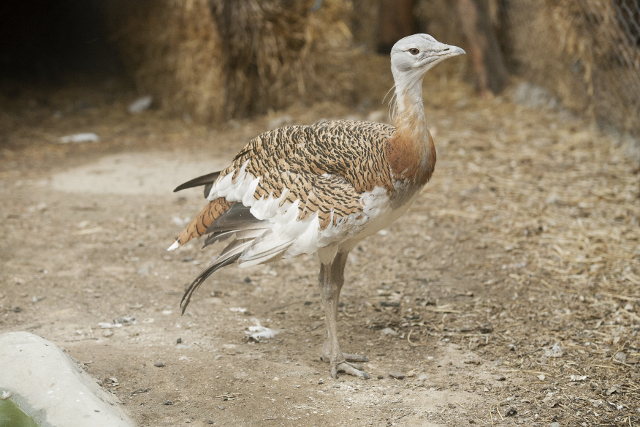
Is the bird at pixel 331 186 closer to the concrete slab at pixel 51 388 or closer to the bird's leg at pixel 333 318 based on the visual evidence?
the bird's leg at pixel 333 318

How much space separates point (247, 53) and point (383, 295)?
14.3 ft

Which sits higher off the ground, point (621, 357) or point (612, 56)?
point (612, 56)

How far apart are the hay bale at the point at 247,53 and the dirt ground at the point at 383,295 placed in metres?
1.13

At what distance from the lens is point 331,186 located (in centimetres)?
316

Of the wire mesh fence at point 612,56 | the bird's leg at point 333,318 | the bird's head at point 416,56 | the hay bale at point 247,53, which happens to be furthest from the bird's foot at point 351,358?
the hay bale at point 247,53

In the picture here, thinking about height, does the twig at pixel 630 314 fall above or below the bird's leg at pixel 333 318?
below

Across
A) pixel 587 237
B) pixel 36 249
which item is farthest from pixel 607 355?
pixel 36 249

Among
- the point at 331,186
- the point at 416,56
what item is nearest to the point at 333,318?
the point at 331,186

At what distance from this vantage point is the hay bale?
751 cm

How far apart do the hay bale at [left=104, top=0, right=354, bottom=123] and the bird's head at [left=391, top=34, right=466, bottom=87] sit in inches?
186

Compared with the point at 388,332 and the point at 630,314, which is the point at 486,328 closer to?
the point at 388,332

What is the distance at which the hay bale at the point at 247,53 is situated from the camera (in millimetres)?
7512

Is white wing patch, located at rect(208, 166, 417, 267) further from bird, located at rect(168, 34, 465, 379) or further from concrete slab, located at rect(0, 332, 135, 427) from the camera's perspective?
concrete slab, located at rect(0, 332, 135, 427)

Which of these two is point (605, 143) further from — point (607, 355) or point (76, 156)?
point (76, 156)
